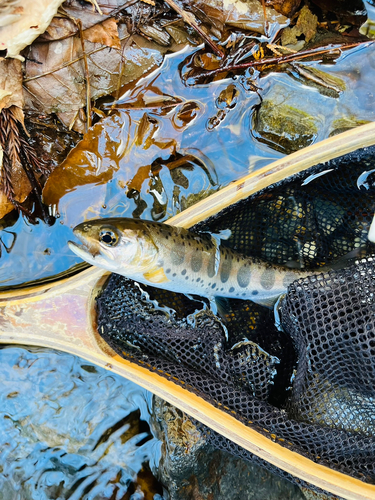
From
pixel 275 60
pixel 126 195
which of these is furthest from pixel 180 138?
pixel 275 60

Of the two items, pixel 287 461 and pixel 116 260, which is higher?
pixel 116 260

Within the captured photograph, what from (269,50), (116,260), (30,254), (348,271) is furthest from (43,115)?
(348,271)

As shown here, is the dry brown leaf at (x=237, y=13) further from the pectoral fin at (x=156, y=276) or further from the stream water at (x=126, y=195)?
the pectoral fin at (x=156, y=276)

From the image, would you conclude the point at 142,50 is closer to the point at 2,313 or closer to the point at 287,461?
the point at 2,313

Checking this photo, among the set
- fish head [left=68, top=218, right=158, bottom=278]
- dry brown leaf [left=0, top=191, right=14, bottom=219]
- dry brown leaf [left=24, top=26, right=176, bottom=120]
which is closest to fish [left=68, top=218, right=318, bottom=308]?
fish head [left=68, top=218, right=158, bottom=278]

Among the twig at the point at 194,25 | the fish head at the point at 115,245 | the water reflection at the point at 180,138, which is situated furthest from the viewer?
the water reflection at the point at 180,138

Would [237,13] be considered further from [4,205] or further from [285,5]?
[4,205]

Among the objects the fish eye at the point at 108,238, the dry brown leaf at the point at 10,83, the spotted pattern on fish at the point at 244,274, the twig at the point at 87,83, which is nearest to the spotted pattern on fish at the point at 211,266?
the spotted pattern on fish at the point at 244,274
